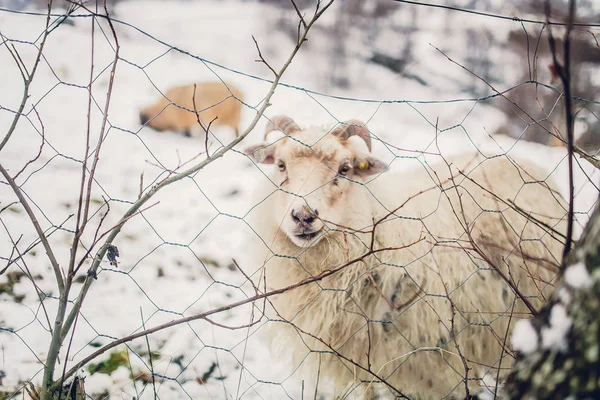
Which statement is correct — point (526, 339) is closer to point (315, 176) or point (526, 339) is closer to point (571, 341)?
point (571, 341)

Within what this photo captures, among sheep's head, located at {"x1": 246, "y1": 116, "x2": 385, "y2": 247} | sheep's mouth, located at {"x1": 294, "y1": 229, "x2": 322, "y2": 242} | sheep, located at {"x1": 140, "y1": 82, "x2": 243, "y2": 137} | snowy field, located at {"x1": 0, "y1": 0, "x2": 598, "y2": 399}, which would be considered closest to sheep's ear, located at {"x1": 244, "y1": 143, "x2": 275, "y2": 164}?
sheep's head, located at {"x1": 246, "y1": 116, "x2": 385, "y2": 247}

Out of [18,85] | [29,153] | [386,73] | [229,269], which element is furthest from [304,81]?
[229,269]

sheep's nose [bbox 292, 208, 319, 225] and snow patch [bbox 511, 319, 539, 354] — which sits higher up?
sheep's nose [bbox 292, 208, 319, 225]

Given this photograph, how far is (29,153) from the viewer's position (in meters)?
5.62

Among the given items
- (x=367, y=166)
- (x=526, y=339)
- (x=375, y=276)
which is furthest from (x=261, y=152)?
(x=526, y=339)

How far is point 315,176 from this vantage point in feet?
7.62

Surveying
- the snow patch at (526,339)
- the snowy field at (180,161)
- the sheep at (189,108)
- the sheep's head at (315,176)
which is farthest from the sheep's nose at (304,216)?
Answer: the sheep at (189,108)

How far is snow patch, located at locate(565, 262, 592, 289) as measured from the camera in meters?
0.66

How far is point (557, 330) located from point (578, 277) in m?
0.08

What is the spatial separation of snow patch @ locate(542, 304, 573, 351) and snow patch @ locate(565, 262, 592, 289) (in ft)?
0.13

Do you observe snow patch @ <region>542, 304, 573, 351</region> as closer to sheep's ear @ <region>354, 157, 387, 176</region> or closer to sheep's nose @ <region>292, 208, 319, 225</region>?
sheep's nose @ <region>292, 208, 319, 225</region>

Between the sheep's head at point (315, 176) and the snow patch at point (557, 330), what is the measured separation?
1.40 meters

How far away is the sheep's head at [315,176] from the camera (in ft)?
7.18

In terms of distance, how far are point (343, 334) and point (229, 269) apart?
190cm
